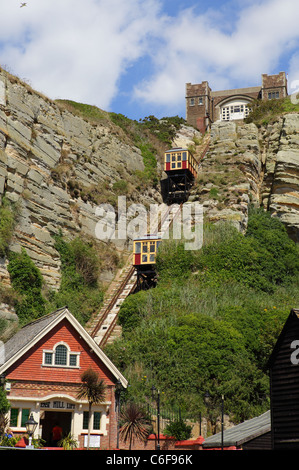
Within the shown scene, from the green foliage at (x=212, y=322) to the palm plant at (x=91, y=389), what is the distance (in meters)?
4.89

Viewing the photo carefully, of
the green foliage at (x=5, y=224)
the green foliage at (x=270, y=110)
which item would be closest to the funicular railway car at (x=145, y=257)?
the green foliage at (x=5, y=224)

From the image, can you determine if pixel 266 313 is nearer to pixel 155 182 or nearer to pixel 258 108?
pixel 155 182

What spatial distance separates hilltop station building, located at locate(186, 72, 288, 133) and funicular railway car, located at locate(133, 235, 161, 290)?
1718 inches

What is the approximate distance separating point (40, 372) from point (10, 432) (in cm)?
322

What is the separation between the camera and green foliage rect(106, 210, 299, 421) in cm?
3703

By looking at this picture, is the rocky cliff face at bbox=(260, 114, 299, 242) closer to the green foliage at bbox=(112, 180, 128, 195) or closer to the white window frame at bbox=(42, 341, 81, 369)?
the green foliage at bbox=(112, 180, 128, 195)

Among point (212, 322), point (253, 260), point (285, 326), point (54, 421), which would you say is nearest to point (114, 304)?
point (253, 260)

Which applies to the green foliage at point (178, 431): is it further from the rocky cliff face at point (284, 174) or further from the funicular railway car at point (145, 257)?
the rocky cliff face at point (284, 174)

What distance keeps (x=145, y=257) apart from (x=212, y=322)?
13.9 m

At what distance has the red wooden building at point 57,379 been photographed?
A: 3048 centimetres

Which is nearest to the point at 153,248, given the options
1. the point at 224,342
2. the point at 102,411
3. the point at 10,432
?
the point at 224,342

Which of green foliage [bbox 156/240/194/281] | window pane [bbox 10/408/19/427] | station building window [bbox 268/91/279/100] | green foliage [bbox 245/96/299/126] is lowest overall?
window pane [bbox 10/408/19/427]

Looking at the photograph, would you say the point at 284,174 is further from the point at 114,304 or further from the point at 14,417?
the point at 14,417

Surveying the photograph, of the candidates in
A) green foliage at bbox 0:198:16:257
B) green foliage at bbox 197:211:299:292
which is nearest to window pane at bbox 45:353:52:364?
green foliage at bbox 0:198:16:257
